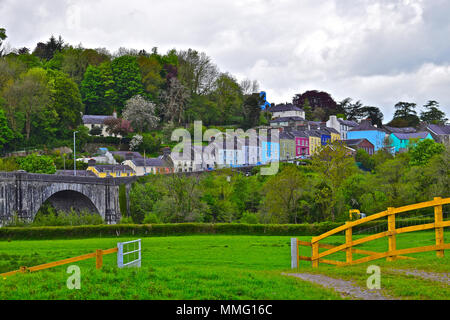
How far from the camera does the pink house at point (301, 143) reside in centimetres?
12243

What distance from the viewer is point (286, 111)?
520 ft

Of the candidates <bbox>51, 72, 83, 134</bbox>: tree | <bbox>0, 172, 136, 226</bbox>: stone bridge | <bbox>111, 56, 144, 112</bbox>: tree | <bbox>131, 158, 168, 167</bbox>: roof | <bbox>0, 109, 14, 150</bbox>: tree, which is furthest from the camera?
<bbox>111, 56, 144, 112</bbox>: tree

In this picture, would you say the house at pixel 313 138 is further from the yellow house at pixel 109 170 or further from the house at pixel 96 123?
the yellow house at pixel 109 170

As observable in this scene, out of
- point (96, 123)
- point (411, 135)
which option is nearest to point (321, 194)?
point (96, 123)

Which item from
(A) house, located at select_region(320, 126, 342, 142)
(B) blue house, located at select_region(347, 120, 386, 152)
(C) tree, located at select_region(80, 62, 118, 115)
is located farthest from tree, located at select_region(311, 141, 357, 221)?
(A) house, located at select_region(320, 126, 342, 142)

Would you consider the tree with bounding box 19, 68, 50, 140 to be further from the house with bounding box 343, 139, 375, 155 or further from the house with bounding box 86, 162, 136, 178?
the house with bounding box 343, 139, 375, 155

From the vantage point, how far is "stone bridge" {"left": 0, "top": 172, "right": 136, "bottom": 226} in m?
53.1

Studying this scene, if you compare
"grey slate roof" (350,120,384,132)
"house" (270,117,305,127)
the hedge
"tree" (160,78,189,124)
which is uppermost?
"tree" (160,78,189,124)

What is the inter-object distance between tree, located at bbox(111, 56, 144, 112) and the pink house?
36877 millimetres

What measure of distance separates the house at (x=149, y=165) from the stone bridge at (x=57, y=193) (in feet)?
85.6

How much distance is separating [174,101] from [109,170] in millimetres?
43916

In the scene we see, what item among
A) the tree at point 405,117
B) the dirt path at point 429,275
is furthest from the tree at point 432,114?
the dirt path at point 429,275
